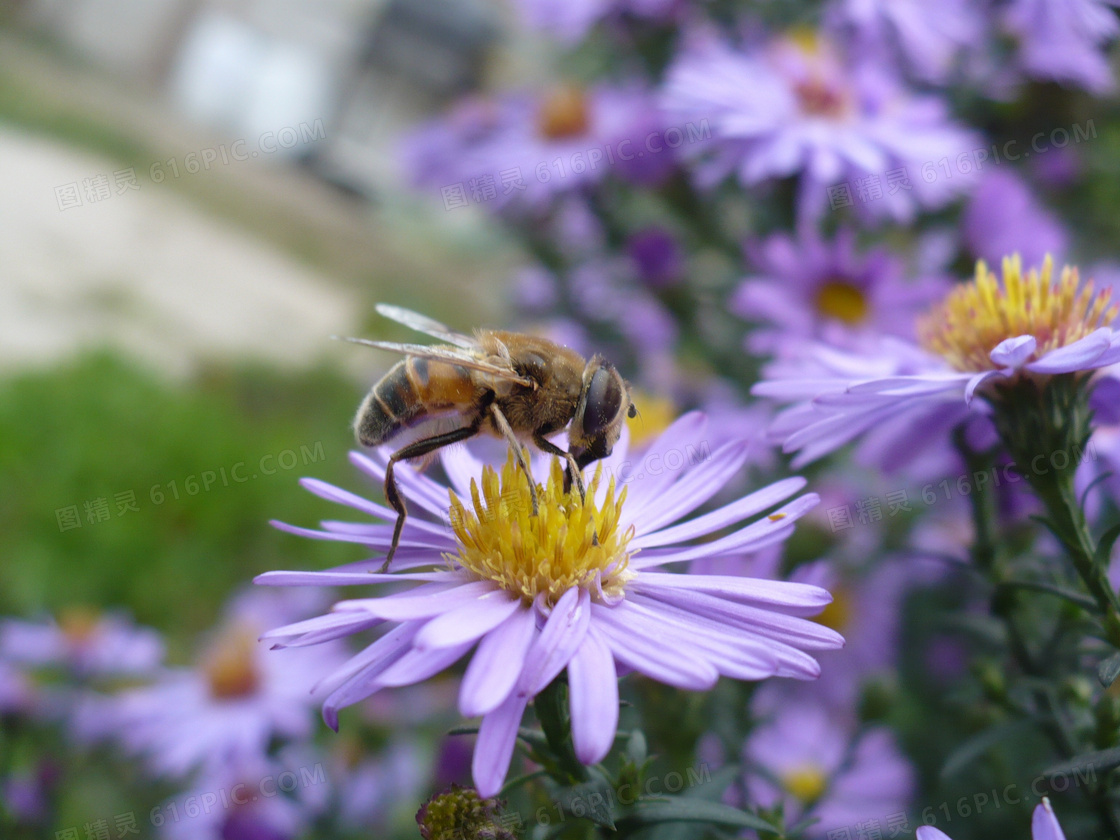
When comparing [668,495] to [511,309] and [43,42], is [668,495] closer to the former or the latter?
[511,309]

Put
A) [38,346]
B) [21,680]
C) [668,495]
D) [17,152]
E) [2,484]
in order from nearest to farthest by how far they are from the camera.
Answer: [668,495]
[21,680]
[2,484]
[38,346]
[17,152]

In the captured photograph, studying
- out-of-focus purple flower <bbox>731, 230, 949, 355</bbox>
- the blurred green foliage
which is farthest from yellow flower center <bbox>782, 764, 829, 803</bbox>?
the blurred green foliage

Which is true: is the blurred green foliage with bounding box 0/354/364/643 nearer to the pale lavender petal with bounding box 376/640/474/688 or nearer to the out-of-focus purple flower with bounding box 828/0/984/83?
the out-of-focus purple flower with bounding box 828/0/984/83

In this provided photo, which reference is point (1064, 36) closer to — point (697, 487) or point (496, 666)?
point (697, 487)

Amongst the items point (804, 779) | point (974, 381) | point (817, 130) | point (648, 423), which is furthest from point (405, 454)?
point (804, 779)

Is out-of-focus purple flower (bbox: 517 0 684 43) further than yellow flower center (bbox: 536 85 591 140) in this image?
No

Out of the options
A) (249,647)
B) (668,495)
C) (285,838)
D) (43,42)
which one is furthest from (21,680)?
(43,42)
